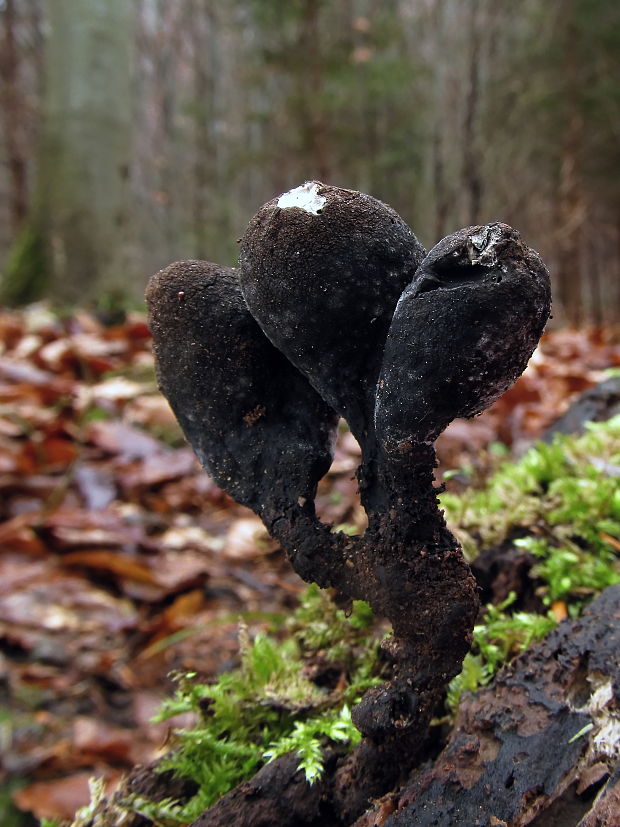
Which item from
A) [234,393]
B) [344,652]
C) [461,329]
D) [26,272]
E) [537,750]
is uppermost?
[461,329]

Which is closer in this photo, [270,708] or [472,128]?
[270,708]

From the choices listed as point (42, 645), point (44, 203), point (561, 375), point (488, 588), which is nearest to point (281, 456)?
point (488, 588)

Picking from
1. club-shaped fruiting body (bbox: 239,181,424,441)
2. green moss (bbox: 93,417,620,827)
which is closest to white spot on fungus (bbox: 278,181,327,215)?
club-shaped fruiting body (bbox: 239,181,424,441)

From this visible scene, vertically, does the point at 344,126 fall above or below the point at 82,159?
above

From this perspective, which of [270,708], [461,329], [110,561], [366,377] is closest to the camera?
[461,329]

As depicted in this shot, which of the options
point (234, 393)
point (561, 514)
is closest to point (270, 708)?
point (234, 393)

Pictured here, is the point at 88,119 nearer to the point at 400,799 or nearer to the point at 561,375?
the point at 561,375

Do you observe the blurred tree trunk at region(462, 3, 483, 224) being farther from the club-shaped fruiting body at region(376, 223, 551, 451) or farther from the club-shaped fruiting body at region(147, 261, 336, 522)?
the club-shaped fruiting body at region(376, 223, 551, 451)

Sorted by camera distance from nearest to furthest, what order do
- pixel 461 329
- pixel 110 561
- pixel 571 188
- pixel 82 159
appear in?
1. pixel 461 329
2. pixel 110 561
3. pixel 82 159
4. pixel 571 188

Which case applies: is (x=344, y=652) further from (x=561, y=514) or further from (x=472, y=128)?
(x=472, y=128)
